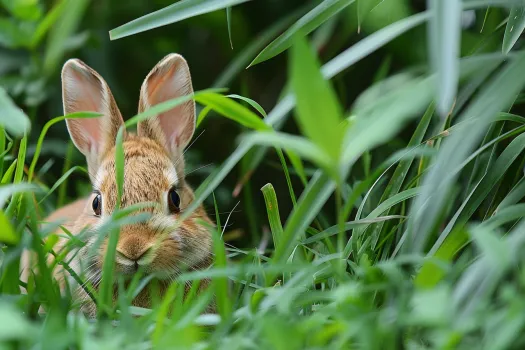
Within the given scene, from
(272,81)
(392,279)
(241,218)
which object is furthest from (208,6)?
(272,81)

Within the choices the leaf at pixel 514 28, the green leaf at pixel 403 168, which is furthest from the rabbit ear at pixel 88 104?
the leaf at pixel 514 28

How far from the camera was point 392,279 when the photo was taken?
1.73 m

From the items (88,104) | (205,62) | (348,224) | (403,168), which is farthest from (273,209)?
(205,62)

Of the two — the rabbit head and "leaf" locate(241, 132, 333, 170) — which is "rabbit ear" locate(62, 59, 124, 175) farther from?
"leaf" locate(241, 132, 333, 170)

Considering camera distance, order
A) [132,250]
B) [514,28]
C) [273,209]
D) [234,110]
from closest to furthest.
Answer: [234,110] → [514,28] → [273,209] → [132,250]

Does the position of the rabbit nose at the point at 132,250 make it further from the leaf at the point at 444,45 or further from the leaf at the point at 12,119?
the leaf at the point at 444,45

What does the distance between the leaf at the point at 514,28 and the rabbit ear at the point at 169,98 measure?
1235mm

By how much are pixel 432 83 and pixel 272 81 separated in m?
3.15

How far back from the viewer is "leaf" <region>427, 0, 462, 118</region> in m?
1.43

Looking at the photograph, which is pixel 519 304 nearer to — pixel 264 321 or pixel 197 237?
pixel 264 321

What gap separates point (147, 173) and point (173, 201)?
0.41 ft

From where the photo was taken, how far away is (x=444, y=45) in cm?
150

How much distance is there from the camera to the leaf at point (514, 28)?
219 cm

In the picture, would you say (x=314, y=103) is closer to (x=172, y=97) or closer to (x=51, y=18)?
(x=51, y=18)
